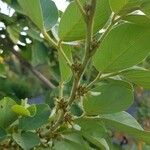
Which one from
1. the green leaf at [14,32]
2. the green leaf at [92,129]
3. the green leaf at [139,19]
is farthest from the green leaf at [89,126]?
the green leaf at [14,32]

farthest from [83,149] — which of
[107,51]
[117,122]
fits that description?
[107,51]

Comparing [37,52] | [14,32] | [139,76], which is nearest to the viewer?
[139,76]

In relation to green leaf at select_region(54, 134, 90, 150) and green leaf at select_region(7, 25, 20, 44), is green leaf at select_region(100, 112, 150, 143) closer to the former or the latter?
green leaf at select_region(54, 134, 90, 150)

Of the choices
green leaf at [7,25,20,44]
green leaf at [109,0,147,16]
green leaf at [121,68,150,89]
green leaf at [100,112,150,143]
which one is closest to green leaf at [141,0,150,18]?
green leaf at [109,0,147,16]

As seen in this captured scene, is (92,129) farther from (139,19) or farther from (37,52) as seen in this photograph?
(37,52)

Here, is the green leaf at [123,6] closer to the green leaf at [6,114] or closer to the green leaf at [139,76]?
the green leaf at [139,76]

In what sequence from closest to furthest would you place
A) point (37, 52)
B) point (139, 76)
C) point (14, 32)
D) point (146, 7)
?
point (146, 7) < point (139, 76) < point (14, 32) < point (37, 52)

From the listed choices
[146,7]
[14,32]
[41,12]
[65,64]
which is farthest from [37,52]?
[146,7]
